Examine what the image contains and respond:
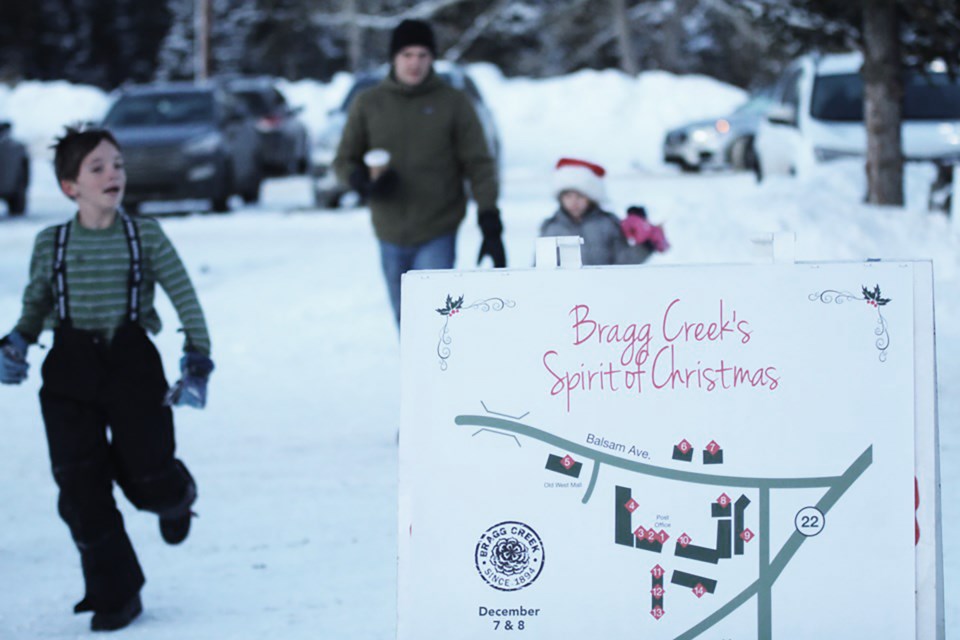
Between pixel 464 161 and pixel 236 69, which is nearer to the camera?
pixel 464 161

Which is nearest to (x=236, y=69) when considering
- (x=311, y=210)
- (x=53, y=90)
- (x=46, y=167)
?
(x=53, y=90)

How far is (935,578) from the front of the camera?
3623 millimetres

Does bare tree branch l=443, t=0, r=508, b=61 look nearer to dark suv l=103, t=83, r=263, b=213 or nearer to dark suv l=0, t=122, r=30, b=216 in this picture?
dark suv l=103, t=83, r=263, b=213

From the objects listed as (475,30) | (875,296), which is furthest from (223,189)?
(475,30)

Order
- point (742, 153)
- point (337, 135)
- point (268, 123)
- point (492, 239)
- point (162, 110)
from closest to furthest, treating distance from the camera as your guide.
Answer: point (492, 239) < point (337, 135) < point (162, 110) < point (742, 153) < point (268, 123)

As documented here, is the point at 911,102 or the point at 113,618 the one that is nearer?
the point at 113,618

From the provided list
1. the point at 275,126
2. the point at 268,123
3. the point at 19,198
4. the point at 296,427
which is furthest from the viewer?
the point at 275,126

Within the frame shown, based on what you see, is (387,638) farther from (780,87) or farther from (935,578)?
(780,87)

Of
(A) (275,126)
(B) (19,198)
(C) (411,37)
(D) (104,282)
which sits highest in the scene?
(A) (275,126)

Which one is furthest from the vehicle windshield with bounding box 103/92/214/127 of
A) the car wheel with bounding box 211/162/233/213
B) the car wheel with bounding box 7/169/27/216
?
the car wheel with bounding box 7/169/27/216

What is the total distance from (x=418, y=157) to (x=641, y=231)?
136 centimetres

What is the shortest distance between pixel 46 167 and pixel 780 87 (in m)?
18.4

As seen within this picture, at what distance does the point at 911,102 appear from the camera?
16609 mm

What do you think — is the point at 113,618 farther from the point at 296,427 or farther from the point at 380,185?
the point at 296,427
